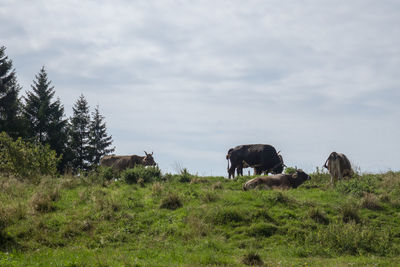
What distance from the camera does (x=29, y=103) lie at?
48.2 meters

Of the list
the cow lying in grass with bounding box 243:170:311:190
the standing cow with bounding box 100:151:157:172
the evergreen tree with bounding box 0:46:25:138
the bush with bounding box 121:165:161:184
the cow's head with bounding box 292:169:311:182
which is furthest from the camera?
the evergreen tree with bounding box 0:46:25:138

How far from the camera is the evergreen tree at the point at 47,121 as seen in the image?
46.1 metres

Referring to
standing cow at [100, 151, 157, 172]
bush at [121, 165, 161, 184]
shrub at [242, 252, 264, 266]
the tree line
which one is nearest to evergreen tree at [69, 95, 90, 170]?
the tree line

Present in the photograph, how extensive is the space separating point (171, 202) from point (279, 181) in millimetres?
6472

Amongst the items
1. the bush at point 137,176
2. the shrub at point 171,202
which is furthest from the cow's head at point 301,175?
the bush at point 137,176

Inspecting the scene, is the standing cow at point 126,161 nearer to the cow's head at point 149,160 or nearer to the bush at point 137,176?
the cow's head at point 149,160

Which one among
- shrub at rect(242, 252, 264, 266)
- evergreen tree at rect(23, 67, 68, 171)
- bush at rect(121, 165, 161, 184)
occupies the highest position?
evergreen tree at rect(23, 67, 68, 171)

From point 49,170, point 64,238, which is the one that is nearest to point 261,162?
point 49,170

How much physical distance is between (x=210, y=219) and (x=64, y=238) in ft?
16.7

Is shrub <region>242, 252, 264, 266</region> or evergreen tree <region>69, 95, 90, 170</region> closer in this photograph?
shrub <region>242, 252, 264, 266</region>

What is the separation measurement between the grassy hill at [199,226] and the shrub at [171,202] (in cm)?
4

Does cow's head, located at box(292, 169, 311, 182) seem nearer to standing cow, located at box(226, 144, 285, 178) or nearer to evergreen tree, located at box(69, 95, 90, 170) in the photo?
standing cow, located at box(226, 144, 285, 178)

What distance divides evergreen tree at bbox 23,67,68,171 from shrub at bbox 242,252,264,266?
38.5 metres

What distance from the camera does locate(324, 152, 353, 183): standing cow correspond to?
851 inches
